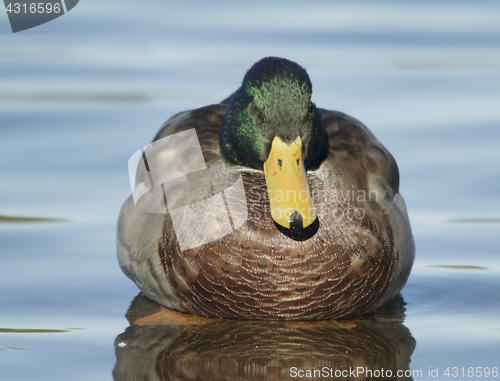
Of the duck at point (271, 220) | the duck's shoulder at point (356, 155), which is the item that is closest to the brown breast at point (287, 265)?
the duck at point (271, 220)

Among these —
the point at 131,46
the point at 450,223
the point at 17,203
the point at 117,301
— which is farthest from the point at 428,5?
the point at 117,301

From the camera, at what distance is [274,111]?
→ 162 inches

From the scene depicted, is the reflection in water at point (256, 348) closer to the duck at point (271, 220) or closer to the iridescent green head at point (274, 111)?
the duck at point (271, 220)

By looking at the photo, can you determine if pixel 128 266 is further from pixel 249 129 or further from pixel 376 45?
pixel 376 45

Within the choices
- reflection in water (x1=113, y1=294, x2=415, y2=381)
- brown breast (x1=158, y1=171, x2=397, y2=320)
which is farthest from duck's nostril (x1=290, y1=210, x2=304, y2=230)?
reflection in water (x1=113, y1=294, x2=415, y2=381)

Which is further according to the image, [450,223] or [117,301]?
[450,223]

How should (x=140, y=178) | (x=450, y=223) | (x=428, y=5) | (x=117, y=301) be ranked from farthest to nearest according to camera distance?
(x=428, y=5) < (x=450, y=223) < (x=140, y=178) < (x=117, y=301)

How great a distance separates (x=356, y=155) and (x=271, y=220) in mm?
742

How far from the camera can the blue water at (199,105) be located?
13.8ft

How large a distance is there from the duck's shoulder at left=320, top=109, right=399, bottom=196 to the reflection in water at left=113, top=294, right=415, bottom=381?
2.49ft

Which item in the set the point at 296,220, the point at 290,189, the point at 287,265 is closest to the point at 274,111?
the point at 290,189

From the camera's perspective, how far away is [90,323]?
14.7 feet

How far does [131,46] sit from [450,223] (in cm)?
531

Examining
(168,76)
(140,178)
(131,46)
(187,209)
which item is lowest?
(187,209)
